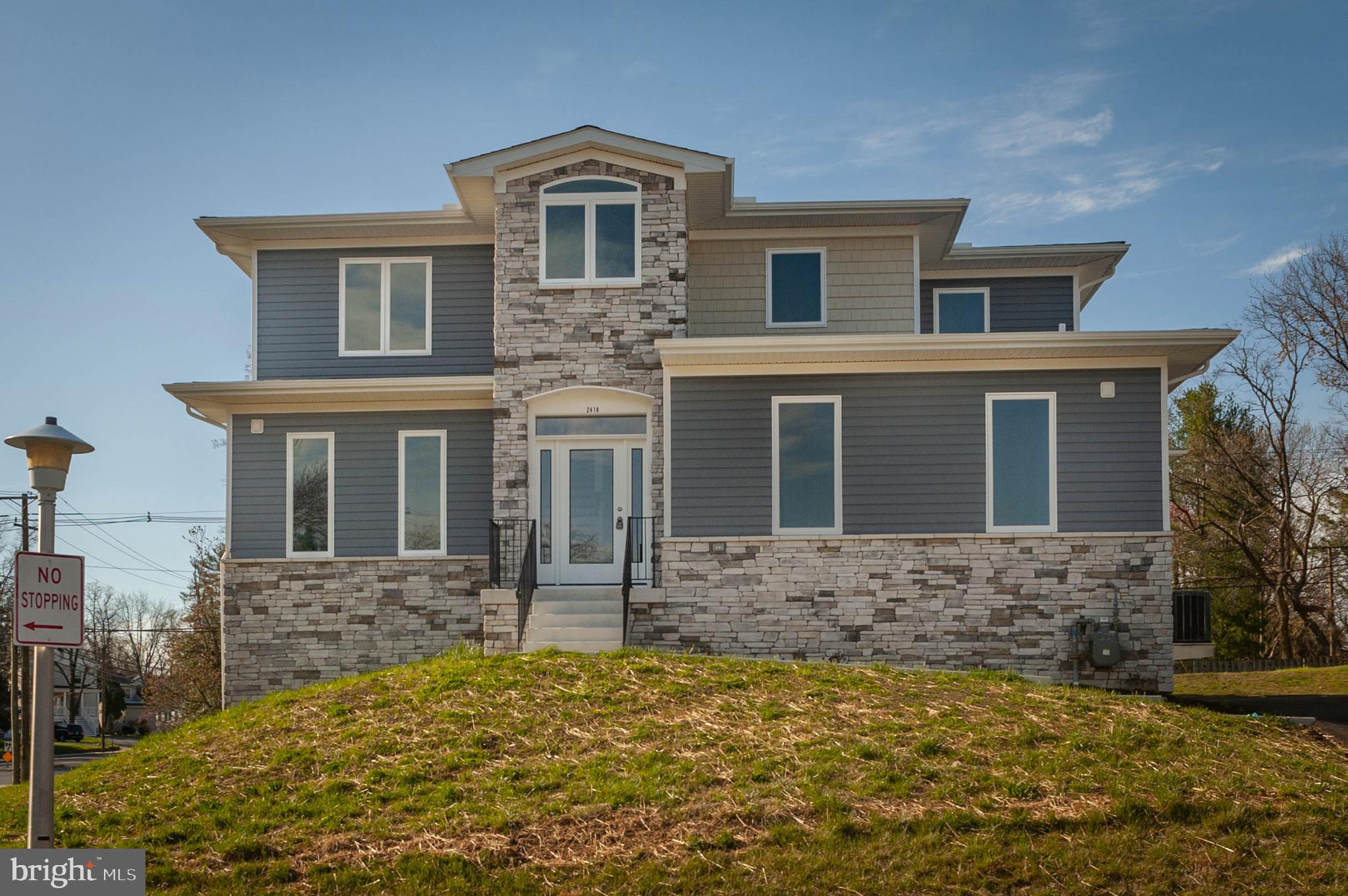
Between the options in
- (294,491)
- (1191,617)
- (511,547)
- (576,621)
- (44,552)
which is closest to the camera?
(44,552)

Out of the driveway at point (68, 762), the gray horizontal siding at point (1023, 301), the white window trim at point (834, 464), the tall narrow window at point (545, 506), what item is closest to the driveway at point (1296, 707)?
the white window trim at point (834, 464)

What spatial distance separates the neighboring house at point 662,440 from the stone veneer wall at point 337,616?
34 mm

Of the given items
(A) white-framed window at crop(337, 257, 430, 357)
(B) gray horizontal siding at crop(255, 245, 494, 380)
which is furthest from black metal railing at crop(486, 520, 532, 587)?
(A) white-framed window at crop(337, 257, 430, 357)

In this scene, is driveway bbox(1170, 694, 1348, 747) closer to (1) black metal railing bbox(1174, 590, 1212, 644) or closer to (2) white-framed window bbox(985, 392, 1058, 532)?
(1) black metal railing bbox(1174, 590, 1212, 644)

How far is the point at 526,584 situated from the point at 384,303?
5398 millimetres

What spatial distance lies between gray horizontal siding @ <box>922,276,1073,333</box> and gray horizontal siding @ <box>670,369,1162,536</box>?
5.11 metres

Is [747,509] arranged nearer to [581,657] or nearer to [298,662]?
[581,657]

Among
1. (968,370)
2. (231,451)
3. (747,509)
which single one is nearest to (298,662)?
(231,451)

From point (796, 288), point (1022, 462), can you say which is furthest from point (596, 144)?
point (1022, 462)

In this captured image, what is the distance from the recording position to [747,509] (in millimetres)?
14367

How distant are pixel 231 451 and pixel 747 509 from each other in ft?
23.4

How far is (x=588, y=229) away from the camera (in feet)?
50.7

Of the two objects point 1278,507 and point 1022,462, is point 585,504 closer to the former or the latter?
point 1022,462

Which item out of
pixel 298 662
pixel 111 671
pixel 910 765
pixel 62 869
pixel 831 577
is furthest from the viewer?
pixel 111 671
